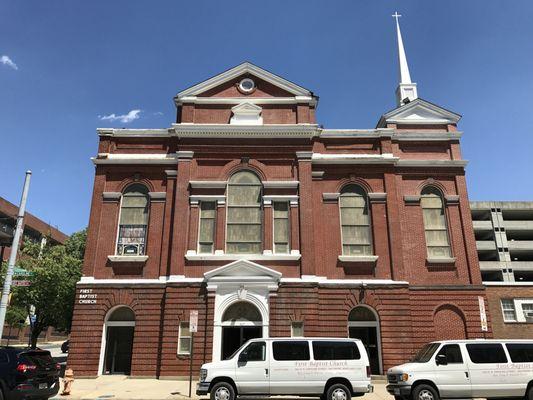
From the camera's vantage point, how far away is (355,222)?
74.6 feet

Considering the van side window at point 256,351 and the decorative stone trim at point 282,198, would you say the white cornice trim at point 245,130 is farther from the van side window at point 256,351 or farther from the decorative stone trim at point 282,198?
the van side window at point 256,351

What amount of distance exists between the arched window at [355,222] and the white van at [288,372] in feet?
29.6

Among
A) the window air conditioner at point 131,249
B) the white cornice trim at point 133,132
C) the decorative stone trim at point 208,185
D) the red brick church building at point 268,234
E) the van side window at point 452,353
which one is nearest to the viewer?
the van side window at point 452,353

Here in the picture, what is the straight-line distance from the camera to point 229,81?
24.4m

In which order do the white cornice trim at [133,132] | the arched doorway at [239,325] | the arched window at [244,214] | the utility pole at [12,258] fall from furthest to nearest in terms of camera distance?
1. the white cornice trim at [133,132]
2. the arched window at [244,214]
3. the arched doorway at [239,325]
4. the utility pole at [12,258]

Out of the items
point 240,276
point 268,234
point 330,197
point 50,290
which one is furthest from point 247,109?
point 50,290

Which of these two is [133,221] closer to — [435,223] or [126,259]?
[126,259]

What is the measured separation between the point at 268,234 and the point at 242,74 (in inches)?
369

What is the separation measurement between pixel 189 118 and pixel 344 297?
41.0ft

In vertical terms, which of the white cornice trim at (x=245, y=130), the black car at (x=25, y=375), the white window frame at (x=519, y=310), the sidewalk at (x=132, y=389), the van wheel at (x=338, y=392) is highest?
the white cornice trim at (x=245, y=130)

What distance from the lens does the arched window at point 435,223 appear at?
22859 mm

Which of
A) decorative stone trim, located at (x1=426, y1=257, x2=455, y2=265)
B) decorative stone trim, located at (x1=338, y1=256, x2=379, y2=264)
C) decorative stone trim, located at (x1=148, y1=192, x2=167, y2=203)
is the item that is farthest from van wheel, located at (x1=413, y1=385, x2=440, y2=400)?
decorative stone trim, located at (x1=148, y1=192, x2=167, y2=203)

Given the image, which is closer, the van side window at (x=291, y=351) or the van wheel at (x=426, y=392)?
the van wheel at (x=426, y=392)

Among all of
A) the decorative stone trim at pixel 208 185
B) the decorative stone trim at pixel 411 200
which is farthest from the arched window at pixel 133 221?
the decorative stone trim at pixel 411 200
